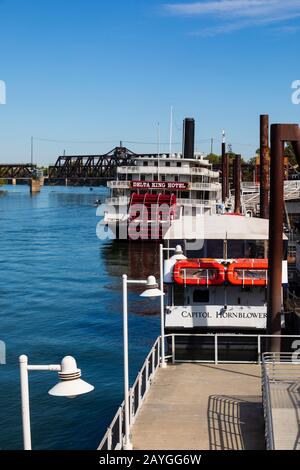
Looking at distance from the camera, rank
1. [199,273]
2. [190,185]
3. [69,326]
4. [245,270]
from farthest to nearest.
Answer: [190,185], [69,326], [199,273], [245,270]

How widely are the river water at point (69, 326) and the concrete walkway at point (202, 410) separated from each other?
364cm

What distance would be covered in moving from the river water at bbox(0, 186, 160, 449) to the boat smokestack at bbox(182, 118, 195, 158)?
27213 millimetres

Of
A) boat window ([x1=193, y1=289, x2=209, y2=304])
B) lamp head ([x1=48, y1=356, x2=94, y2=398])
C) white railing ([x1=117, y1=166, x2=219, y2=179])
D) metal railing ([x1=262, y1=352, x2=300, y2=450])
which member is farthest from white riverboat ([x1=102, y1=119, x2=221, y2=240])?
lamp head ([x1=48, y1=356, x2=94, y2=398])

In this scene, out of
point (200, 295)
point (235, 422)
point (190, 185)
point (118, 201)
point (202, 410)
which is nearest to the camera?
point (235, 422)

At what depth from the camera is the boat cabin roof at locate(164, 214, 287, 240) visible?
24.7m

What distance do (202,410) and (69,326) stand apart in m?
18.3

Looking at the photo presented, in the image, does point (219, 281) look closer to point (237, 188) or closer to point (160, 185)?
point (237, 188)

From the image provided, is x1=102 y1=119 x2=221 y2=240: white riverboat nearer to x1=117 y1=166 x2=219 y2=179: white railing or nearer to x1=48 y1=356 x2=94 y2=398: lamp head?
x1=117 y1=166 x2=219 y2=179: white railing

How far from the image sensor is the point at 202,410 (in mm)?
14227

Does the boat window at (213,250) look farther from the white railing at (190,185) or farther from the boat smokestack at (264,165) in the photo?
the white railing at (190,185)

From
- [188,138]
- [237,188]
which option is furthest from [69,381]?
[188,138]

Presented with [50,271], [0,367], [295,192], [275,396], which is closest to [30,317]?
[0,367]

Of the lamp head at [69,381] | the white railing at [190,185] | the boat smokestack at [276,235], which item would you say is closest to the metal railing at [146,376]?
the boat smokestack at [276,235]

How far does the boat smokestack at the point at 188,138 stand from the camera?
92.4 meters
